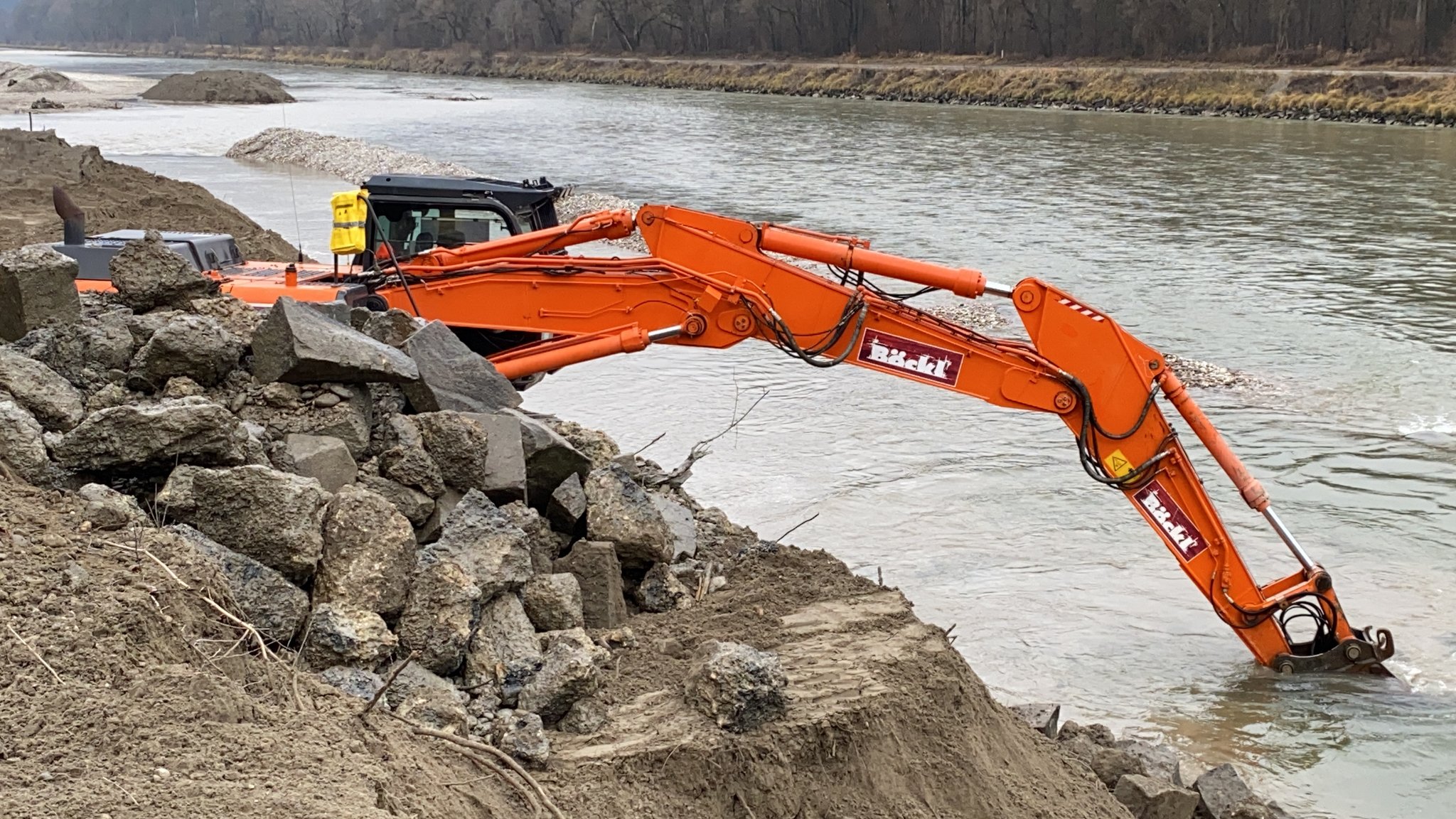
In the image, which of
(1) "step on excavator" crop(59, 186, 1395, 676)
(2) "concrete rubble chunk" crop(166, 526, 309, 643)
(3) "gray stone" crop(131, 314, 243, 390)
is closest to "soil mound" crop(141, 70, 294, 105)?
(1) "step on excavator" crop(59, 186, 1395, 676)

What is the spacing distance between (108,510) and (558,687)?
183 cm

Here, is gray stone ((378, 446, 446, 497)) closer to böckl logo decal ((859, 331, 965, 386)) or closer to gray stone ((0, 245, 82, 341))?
gray stone ((0, 245, 82, 341))

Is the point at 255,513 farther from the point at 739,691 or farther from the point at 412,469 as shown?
the point at 739,691

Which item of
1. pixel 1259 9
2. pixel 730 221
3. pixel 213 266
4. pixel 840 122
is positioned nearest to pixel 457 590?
pixel 730 221

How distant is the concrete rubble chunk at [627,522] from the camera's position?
707 centimetres

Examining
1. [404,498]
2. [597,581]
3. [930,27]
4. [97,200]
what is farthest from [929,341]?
[930,27]

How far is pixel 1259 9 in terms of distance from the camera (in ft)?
236

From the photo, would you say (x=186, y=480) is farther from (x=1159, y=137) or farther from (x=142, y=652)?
(x=1159, y=137)

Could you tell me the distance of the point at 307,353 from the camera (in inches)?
266

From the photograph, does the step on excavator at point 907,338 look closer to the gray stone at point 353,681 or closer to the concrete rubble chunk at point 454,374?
the concrete rubble chunk at point 454,374

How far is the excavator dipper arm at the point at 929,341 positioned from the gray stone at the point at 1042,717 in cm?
161

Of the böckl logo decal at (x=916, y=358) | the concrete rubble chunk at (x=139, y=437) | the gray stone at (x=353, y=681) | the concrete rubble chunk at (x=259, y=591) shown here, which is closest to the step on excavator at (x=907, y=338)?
the böckl logo decal at (x=916, y=358)

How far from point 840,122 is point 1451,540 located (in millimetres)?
47238

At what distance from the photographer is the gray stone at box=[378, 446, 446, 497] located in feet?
21.7
